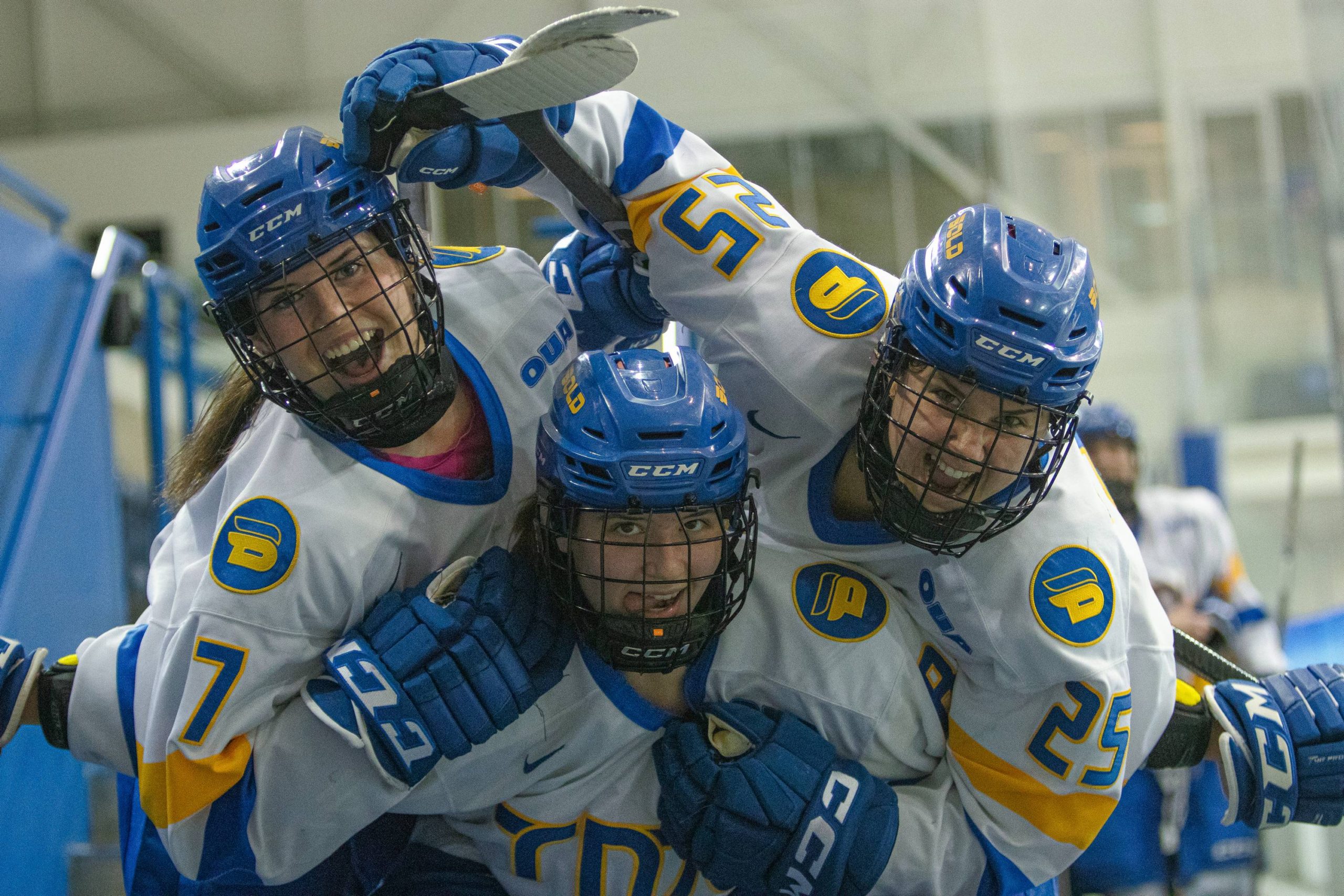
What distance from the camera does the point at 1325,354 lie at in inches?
287

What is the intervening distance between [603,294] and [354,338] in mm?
747

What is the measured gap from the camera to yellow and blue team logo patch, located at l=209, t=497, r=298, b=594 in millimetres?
1696

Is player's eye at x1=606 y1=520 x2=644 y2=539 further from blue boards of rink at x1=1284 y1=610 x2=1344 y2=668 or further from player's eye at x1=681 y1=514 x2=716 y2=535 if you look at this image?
blue boards of rink at x1=1284 y1=610 x2=1344 y2=668

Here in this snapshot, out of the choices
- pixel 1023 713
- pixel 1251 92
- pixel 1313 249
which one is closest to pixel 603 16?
pixel 1023 713

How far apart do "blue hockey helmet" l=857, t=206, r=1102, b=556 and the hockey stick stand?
53 centimetres

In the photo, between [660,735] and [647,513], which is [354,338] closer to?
[647,513]

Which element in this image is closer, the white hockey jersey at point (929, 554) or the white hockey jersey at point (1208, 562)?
the white hockey jersey at point (929, 554)

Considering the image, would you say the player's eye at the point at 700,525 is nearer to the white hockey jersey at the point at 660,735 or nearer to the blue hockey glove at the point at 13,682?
the white hockey jersey at the point at 660,735

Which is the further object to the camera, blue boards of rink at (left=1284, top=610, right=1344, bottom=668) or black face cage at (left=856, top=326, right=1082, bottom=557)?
blue boards of rink at (left=1284, top=610, right=1344, bottom=668)

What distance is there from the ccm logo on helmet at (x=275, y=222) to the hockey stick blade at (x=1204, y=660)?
5.38 ft

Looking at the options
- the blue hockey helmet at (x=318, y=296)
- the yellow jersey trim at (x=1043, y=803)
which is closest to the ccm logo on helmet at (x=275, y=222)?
the blue hockey helmet at (x=318, y=296)

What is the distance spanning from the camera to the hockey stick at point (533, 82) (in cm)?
159

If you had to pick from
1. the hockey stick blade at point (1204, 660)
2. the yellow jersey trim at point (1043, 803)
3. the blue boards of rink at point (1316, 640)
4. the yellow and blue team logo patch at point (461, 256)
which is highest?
the yellow and blue team logo patch at point (461, 256)

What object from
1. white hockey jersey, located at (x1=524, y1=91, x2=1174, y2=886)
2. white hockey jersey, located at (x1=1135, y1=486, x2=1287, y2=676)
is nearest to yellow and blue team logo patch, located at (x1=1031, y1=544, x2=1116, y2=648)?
white hockey jersey, located at (x1=524, y1=91, x2=1174, y2=886)
